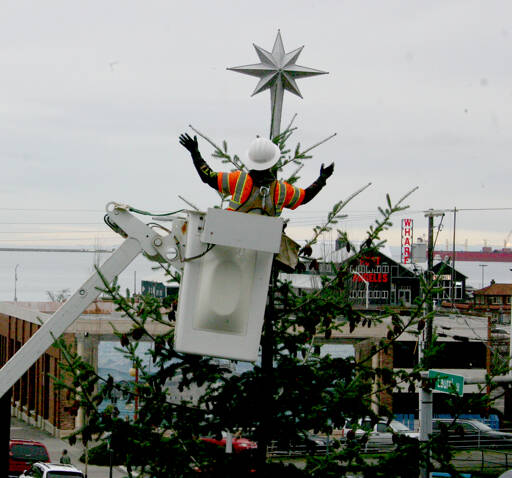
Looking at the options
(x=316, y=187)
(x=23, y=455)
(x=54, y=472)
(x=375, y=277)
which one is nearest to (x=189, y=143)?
(x=316, y=187)

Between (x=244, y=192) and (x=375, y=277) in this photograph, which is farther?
(x=375, y=277)

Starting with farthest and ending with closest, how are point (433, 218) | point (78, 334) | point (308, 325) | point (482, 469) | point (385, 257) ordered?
point (385, 257), point (78, 334), point (482, 469), point (433, 218), point (308, 325)

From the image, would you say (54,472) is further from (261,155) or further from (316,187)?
(261,155)

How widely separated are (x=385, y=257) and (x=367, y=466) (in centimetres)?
5672

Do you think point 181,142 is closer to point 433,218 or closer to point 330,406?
point 330,406

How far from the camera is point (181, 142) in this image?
22.1 ft

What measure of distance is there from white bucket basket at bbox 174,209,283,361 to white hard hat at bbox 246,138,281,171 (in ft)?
2.33

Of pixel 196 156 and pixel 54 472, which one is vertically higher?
pixel 196 156

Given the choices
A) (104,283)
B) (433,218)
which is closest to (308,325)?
(104,283)

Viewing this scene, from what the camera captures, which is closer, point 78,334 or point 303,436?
point 303,436

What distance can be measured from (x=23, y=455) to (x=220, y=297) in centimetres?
2187

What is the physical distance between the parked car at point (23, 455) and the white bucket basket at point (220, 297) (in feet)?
69.8

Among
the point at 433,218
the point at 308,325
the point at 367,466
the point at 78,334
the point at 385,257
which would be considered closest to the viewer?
the point at 367,466

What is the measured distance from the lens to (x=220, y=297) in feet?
20.1
